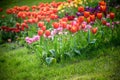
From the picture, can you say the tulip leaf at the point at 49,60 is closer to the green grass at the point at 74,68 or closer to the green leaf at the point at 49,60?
the green leaf at the point at 49,60

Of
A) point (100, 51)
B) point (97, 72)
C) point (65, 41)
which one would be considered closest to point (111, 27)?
point (100, 51)

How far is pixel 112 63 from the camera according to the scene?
6539mm

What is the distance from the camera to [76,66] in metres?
6.83

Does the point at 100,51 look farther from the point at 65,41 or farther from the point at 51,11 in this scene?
the point at 51,11

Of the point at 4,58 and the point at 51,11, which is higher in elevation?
the point at 51,11

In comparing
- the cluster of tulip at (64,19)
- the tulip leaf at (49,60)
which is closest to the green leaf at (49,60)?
the tulip leaf at (49,60)

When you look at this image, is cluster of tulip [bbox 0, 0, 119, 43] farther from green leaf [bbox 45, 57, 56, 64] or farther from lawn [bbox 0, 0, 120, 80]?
green leaf [bbox 45, 57, 56, 64]

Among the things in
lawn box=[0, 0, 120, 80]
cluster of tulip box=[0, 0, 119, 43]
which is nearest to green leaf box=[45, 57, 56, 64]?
lawn box=[0, 0, 120, 80]

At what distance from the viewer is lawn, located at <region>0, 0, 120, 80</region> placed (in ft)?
20.5

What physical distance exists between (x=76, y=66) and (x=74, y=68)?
0.39 feet

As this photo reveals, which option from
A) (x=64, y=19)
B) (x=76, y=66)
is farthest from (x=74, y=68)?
(x=64, y=19)

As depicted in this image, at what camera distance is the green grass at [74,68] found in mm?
6203

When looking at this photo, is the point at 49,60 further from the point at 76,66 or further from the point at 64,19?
the point at 64,19

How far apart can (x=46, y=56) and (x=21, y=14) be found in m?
3.66
